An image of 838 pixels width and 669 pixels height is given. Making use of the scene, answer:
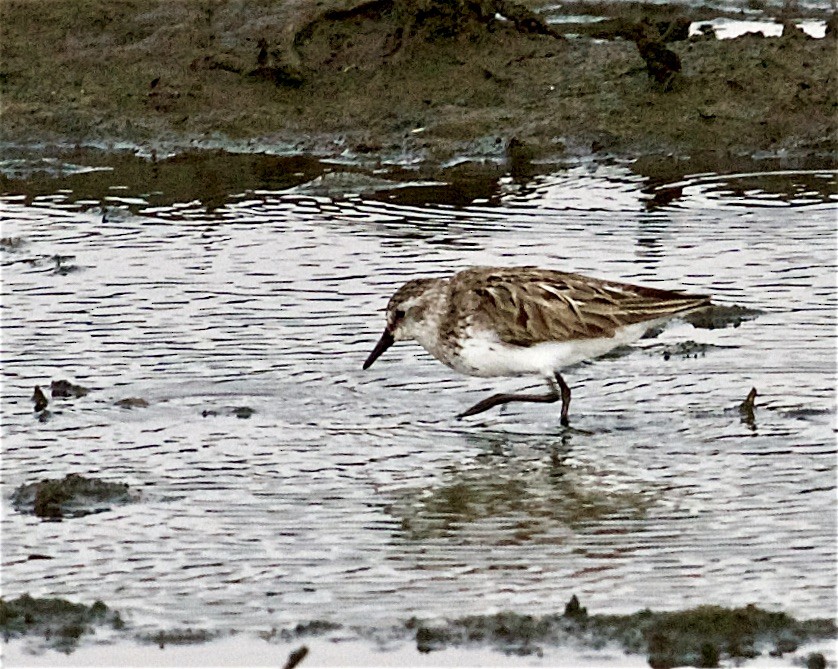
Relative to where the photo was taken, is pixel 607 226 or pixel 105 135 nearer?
pixel 607 226

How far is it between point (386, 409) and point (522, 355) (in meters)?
0.68

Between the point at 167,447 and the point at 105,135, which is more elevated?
the point at 105,135

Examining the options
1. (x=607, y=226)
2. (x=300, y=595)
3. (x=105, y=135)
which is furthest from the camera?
(x=105, y=135)

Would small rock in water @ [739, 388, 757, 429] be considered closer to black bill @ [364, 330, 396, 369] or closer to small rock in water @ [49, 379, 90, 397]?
black bill @ [364, 330, 396, 369]

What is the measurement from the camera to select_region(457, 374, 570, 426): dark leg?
27.5 ft

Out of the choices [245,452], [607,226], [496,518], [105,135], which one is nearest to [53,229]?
[105,135]

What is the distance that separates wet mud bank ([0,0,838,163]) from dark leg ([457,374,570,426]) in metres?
4.77

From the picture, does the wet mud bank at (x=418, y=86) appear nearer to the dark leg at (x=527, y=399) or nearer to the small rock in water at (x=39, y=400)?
the dark leg at (x=527, y=399)

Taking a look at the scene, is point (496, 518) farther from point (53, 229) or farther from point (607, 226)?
point (53, 229)

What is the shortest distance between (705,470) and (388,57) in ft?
24.7

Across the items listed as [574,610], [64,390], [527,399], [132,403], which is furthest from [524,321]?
[574,610]

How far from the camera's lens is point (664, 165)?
12.9 m

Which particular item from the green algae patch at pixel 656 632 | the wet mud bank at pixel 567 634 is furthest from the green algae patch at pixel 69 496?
the green algae patch at pixel 656 632

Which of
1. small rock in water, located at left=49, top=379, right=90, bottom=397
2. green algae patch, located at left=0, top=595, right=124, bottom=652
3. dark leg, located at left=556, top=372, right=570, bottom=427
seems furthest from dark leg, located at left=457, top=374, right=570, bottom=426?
green algae patch, located at left=0, top=595, right=124, bottom=652
